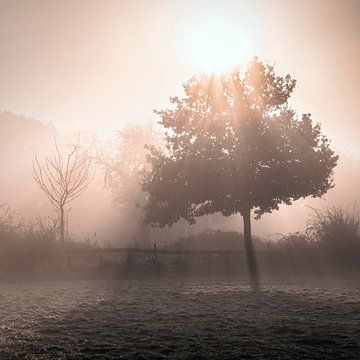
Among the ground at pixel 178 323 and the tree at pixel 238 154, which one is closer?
the ground at pixel 178 323

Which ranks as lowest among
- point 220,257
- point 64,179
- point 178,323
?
point 178,323

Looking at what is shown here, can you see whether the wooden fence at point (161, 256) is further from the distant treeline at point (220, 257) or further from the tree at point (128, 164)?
the tree at point (128, 164)

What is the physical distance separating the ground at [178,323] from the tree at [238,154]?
27.5ft

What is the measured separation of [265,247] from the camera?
28.9 m

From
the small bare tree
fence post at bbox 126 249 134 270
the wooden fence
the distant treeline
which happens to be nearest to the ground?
the distant treeline

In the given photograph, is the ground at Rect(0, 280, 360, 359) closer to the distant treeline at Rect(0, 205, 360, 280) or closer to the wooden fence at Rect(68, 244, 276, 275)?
the distant treeline at Rect(0, 205, 360, 280)

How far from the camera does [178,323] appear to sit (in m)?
9.95

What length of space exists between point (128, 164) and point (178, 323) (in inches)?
1656

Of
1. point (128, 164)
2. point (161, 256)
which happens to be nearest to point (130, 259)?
point (161, 256)

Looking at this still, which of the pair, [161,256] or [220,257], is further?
[161,256]

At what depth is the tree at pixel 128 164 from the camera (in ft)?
157

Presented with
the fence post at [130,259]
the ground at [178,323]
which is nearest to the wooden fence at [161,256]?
the fence post at [130,259]

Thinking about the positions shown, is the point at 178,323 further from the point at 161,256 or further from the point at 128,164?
the point at 128,164

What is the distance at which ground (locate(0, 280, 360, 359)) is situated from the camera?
24.4 ft
